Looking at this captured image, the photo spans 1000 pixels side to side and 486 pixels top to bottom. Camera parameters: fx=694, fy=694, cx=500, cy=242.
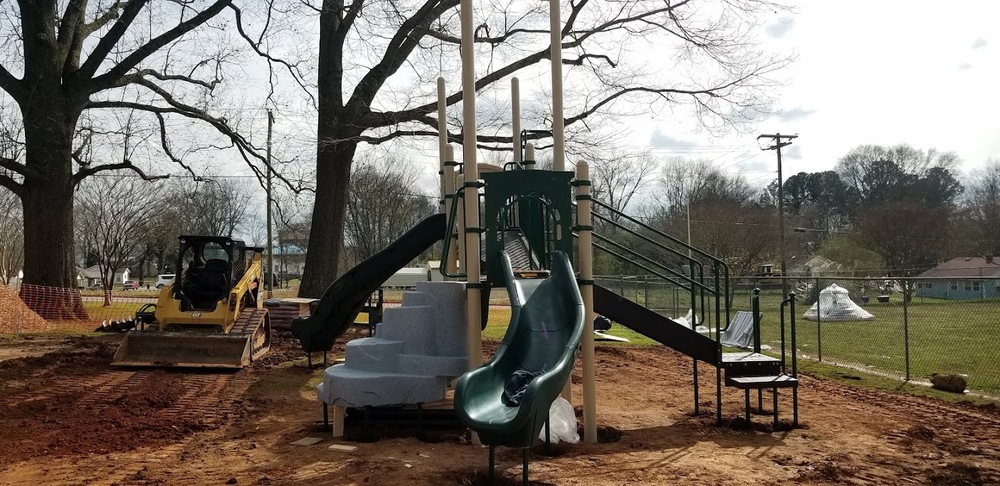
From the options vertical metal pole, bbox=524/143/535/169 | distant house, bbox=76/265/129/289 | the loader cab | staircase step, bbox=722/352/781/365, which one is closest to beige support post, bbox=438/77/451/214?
vertical metal pole, bbox=524/143/535/169

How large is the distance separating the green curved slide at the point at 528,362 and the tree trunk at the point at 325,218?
12.5 metres

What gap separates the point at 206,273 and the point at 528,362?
9.90m

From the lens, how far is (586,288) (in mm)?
7156

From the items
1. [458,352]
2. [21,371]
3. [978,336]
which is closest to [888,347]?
[978,336]

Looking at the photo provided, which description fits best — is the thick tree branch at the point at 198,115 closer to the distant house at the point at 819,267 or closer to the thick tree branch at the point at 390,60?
the thick tree branch at the point at 390,60

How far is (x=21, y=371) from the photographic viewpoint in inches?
439

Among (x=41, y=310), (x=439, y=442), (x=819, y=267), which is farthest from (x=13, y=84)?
(x=819, y=267)

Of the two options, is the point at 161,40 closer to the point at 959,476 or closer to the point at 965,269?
the point at 959,476

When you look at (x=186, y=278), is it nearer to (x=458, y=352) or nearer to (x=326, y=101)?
(x=326, y=101)

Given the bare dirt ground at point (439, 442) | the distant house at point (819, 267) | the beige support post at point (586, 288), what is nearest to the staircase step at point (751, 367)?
the bare dirt ground at point (439, 442)

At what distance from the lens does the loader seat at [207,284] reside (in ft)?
44.2

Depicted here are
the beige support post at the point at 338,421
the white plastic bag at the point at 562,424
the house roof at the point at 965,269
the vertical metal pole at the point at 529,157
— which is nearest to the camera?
the white plastic bag at the point at 562,424

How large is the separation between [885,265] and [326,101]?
42.9 metres

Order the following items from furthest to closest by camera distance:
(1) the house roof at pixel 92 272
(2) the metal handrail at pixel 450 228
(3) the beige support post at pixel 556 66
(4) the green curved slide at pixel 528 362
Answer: (1) the house roof at pixel 92 272 → (2) the metal handrail at pixel 450 228 → (3) the beige support post at pixel 556 66 → (4) the green curved slide at pixel 528 362
